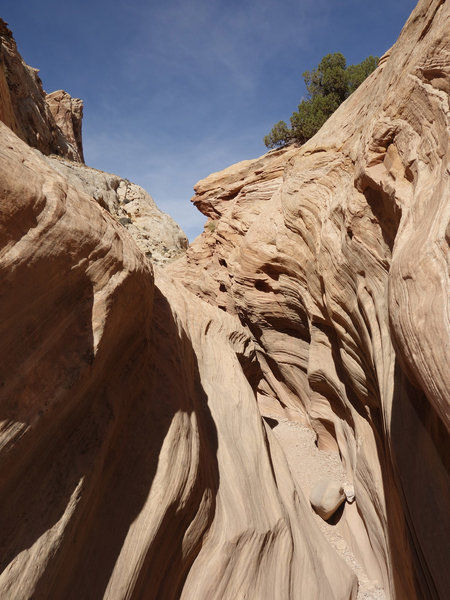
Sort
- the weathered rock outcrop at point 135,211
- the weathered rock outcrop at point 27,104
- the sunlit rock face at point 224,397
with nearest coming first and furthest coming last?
the sunlit rock face at point 224,397 → the weathered rock outcrop at point 27,104 → the weathered rock outcrop at point 135,211

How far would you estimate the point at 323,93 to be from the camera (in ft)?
59.8

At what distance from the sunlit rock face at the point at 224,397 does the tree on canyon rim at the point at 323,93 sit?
1087 cm

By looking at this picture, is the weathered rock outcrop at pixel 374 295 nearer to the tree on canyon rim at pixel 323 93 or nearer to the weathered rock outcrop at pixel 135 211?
the tree on canyon rim at pixel 323 93

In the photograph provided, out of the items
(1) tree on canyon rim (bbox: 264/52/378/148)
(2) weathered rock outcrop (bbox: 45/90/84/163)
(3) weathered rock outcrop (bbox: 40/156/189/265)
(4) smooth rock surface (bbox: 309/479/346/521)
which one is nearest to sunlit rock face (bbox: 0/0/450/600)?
(4) smooth rock surface (bbox: 309/479/346/521)

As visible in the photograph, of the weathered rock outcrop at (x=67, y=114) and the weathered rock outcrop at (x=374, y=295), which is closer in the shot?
the weathered rock outcrop at (x=374, y=295)

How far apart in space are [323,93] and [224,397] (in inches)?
743

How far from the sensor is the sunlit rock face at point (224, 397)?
248 centimetres

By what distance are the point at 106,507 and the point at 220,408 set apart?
2371 mm

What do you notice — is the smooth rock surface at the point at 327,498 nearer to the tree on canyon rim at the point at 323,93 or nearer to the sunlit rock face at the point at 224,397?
the sunlit rock face at the point at 224,397

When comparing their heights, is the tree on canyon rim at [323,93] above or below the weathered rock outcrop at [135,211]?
above

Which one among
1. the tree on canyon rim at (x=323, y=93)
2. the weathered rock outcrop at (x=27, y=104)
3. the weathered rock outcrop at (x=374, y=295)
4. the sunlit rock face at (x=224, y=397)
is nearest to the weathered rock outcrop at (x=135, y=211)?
the weathered rock outcrop at (x=27, y=104)

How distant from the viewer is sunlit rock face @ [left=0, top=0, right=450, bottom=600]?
2479mm

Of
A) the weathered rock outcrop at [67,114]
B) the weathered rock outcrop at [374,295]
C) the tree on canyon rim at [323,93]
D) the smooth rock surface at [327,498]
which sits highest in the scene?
the weathered rock outcrop at [67,114]

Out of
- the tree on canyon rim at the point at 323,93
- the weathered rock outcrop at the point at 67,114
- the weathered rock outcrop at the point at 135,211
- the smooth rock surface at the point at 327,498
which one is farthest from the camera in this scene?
the weathered rock outcrop at the point at 67,114
